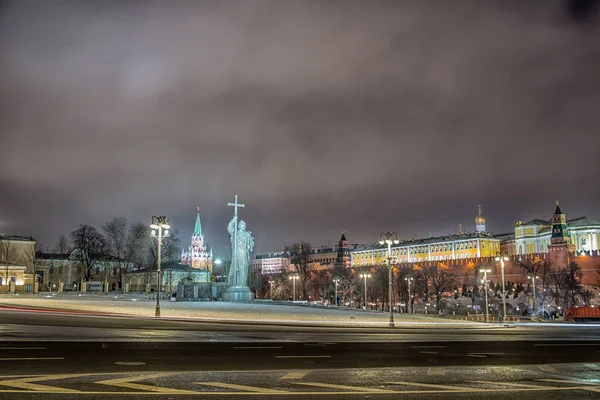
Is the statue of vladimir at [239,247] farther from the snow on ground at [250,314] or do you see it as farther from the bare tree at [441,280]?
the bare tree at [441,280]

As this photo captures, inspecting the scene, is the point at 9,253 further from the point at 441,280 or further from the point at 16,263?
the point at 441,280

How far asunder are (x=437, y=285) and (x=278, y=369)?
124 metres

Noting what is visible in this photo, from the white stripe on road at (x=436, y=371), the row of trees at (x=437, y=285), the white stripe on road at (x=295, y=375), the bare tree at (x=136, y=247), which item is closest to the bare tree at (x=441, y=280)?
the row of trees at (x=437, y=285)

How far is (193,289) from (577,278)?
10493cm

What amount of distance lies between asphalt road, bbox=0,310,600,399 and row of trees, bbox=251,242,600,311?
105m

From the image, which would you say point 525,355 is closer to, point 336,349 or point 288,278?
point 336,349

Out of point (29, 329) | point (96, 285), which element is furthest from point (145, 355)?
point (96, 285)

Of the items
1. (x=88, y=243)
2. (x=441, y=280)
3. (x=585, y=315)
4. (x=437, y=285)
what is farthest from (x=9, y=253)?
(x=585, y=315)

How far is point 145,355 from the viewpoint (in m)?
17.2

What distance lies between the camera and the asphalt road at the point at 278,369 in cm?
1168

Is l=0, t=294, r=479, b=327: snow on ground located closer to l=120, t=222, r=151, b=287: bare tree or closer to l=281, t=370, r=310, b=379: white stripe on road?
l=281, t=370, r=310, b=379: white stripe on road

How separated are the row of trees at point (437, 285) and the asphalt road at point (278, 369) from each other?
4134 inches

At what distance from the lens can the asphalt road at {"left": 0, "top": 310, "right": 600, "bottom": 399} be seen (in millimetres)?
11680

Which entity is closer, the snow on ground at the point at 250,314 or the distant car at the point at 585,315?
the snow on ground at the point at 250,314
